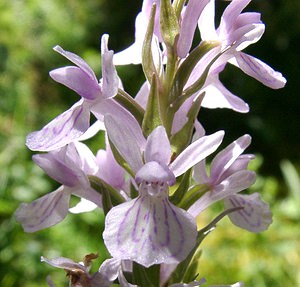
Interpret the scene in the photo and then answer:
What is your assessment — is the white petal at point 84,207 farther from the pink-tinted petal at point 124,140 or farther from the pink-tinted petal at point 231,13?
the pink-tinted petal at point 231,13

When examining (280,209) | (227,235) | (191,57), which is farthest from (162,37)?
(280,209)

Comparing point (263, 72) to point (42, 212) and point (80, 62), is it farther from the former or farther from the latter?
point (42, 212)

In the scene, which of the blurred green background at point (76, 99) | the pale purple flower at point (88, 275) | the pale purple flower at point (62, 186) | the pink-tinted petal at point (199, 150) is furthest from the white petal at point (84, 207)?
the blurred green background at point (76, 99)

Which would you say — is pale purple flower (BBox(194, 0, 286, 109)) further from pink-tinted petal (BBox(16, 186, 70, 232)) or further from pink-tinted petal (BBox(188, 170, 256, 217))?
pink-tinted petal (BBox(16, 186, 70, 232))

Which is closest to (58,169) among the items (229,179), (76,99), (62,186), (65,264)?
(62,186)

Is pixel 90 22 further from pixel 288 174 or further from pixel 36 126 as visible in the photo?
pixel 288 174

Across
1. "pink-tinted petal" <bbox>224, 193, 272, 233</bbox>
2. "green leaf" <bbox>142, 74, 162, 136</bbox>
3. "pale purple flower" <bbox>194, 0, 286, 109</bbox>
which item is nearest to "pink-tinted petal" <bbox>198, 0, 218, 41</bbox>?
"pale purple flower" <bbox>194, 0, 286, 109</bbox>
